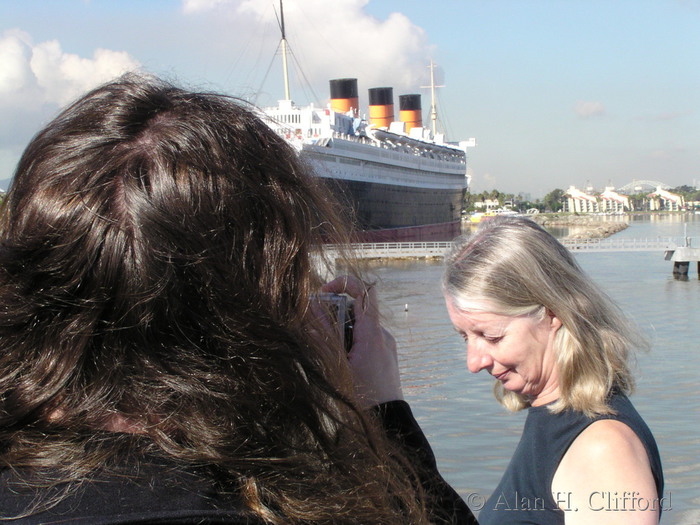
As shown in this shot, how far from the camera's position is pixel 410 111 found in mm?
55969

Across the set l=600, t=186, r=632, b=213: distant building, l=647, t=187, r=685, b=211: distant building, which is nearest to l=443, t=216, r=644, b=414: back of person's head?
l=600, t=186, r=632, b=213: distant building

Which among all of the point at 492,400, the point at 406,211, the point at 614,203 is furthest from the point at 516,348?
the point at 614,203

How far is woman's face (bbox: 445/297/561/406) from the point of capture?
1.73m

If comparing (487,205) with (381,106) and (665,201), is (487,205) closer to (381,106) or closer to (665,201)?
(665,201)

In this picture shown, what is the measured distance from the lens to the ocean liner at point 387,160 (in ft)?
119

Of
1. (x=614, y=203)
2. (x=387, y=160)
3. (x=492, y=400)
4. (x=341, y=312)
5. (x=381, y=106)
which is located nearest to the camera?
(x=341, y=312)

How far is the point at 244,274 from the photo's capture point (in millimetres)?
874

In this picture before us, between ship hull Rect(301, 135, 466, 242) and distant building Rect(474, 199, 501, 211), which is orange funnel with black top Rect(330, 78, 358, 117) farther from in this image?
distant building Rect(474, 199, 501, 211)

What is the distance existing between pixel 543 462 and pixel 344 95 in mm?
44883

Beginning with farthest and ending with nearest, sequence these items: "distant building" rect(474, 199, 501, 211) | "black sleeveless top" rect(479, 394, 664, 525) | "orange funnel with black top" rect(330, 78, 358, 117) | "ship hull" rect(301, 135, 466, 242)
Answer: "distant building" rect(474, 199, 501, 211)
"orange funnel with black top" rect(330, 78, 358, 117)
"ship hull" rect(301, 135, 466, 242)
"black sleeveless top" rect(479, 394, 664, 525)

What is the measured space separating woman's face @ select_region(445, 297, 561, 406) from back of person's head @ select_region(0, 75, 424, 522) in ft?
2.99

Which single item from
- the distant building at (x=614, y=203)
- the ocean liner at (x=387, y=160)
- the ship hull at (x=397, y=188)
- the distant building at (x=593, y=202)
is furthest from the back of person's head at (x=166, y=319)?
the distant building at (x=614, y=203)

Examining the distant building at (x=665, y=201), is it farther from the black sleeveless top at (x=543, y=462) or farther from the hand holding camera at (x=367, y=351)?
the hand holding camera at (x=367, y=351)

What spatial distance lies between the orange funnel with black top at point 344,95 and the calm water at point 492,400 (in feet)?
90.7
